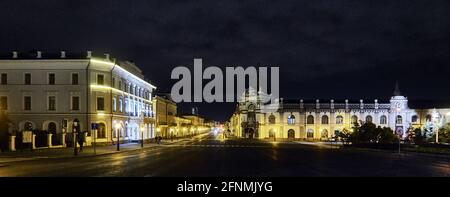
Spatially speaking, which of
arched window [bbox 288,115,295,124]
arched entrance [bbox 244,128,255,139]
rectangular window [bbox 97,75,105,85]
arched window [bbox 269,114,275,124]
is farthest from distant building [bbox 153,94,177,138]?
rectangular window [bbox 97,75,105,85]

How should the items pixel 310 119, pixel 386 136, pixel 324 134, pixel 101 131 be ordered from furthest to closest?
pixel 310 119 → pixel 324 134 → pixel 386 136 → pixel 101 131

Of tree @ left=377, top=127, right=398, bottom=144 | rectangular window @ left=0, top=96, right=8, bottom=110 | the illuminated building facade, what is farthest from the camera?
the illuminated building facade

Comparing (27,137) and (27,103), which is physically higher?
(27,103)

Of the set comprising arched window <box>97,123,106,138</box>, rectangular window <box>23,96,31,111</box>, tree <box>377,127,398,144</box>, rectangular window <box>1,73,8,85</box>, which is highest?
rectangular window <box>1,73,8,85</box>

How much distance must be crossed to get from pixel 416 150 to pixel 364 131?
1811 centimetres

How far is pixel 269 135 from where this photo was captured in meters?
124

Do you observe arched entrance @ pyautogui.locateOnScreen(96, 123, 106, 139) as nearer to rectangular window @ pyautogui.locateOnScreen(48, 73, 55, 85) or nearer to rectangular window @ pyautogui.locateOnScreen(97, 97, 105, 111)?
rectangular window @ pyautogui.locateOnScreen(97, 97, 105, 111)

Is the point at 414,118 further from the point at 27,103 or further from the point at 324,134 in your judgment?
the point at 27,103

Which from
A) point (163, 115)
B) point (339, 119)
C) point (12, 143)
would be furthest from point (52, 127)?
point (339, 119)

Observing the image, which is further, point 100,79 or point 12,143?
point 100,79

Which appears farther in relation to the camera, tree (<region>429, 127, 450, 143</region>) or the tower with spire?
the tower with spire

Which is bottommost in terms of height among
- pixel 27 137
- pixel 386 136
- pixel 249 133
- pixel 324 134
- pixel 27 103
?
pixel 249 133

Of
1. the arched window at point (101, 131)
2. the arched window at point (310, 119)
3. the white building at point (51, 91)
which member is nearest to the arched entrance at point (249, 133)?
the arched window at point (310, 119)
